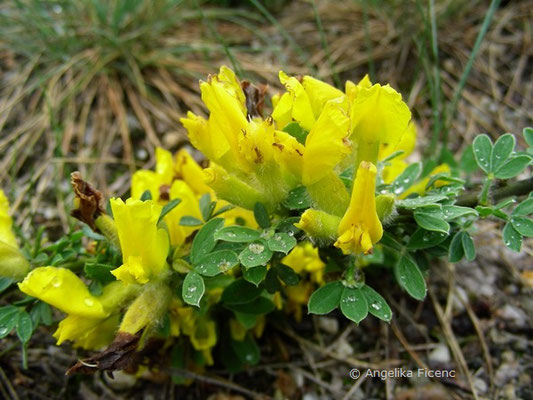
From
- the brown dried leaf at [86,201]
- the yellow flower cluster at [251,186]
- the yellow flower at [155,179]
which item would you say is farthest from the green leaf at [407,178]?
the brown dried leaf at [86,201]

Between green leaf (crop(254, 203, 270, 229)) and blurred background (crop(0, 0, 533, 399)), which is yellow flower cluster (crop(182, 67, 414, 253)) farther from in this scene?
blurred background (crop(0, 0, 533, 399))

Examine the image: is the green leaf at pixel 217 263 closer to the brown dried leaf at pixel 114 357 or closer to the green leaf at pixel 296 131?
the brown dried leaf at pixel 114 357

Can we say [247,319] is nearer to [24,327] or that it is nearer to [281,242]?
[281,242]

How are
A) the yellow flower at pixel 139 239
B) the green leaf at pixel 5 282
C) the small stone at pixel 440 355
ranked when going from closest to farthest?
the yellow flower at pixel 139 239, the green leaf at pixel 5 282, the small stone at pixel 440 355

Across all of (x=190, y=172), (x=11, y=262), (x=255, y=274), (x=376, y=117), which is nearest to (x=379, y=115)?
(x=376, y=117)

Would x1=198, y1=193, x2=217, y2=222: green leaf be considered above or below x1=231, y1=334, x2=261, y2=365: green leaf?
above

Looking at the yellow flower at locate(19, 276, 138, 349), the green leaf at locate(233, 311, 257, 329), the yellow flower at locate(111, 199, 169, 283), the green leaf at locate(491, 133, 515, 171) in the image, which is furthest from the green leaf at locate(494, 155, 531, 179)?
the yellow flower at locate(19, 276, 138, 349)
